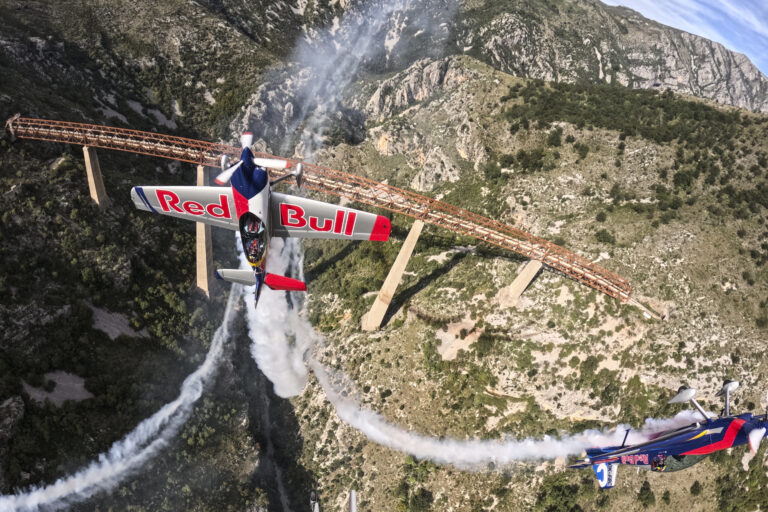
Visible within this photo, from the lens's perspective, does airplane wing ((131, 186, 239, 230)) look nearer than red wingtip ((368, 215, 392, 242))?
Yes

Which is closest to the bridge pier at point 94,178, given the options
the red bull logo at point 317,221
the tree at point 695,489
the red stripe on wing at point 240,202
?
the red stripe on wing at point 240,202

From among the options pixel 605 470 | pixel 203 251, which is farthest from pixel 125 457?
pixel 605 470

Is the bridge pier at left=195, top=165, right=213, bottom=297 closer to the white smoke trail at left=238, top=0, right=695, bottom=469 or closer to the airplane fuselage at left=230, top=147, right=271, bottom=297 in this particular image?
the white smoke trail at left=238, top=0, right=695, bottom=469

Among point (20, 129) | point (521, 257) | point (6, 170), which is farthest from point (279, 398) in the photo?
point (20, 129)

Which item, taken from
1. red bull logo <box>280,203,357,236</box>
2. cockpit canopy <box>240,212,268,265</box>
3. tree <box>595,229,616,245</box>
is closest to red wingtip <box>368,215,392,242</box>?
red bull logo <box>280,203,357,236</box>

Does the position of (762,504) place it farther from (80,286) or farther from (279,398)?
(80,286)

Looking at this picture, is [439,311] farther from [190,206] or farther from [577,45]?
[577,45]
